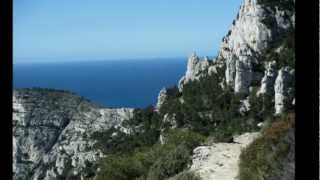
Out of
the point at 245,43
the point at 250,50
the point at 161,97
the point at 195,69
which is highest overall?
the point at 245,43

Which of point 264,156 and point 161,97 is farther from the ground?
point 161,97

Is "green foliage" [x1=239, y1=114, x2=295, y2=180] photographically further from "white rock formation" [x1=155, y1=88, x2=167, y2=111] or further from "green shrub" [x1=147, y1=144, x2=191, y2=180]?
"white rock formation" [x1=155, y1=88, x2=167, y2=111]

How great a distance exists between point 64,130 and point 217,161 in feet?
20.9

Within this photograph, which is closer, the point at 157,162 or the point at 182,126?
the point at 157,162

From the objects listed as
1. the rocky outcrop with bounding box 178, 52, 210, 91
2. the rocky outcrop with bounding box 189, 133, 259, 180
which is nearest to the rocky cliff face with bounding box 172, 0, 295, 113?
the rocky outcrop with bounding box 178, 52, 210, 91

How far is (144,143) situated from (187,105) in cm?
140

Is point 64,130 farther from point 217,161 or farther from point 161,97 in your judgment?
point 217,161

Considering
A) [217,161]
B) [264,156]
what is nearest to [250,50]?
[217,161]

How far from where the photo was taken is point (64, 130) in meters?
13.8

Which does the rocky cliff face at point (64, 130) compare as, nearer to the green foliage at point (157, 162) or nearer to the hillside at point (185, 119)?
the hillside at point (185, 119)

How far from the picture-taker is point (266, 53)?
43.9ft
